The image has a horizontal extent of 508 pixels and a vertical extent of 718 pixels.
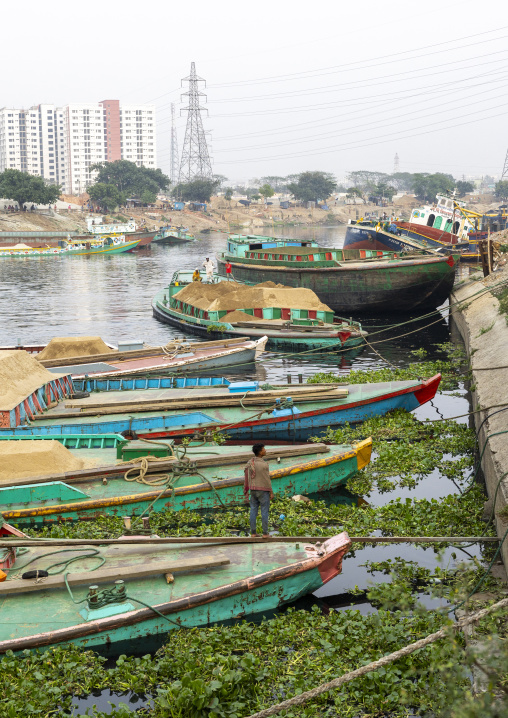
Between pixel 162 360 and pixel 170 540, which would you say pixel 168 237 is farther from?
pixel 170 540

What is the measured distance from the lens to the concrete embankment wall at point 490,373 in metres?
12.2

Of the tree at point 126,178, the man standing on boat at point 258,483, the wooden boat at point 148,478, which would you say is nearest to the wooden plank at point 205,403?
the wooden boat at point 148,478

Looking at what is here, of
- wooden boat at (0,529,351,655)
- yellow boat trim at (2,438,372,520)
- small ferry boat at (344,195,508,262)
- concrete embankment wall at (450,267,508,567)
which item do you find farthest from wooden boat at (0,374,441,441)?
small ferry boat at (344,195,508,262)

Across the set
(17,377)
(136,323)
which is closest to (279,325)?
(136,323)

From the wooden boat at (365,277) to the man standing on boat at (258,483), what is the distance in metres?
27.8

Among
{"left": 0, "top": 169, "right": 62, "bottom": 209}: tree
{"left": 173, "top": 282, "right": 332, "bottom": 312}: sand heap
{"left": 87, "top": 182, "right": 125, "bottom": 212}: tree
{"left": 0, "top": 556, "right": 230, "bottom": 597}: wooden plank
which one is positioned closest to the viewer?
{"left": 0, "top": 556, "right": 230, "bottom": 597}: wooden plank

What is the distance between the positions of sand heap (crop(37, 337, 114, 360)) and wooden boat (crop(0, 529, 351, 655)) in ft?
46.9

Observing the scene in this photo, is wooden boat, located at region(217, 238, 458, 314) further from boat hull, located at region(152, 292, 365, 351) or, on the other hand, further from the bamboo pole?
the bamboo pole

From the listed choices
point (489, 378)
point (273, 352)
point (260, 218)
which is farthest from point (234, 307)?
point (260, 218)

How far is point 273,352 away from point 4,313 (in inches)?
961

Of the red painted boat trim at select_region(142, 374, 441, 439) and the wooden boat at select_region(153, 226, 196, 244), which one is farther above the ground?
the wooden boat at select_region(153, 226, 196, 244)

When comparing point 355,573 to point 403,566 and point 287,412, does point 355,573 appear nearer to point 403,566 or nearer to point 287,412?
point 403,566

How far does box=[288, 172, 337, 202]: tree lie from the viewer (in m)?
189

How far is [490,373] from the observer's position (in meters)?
19.6
